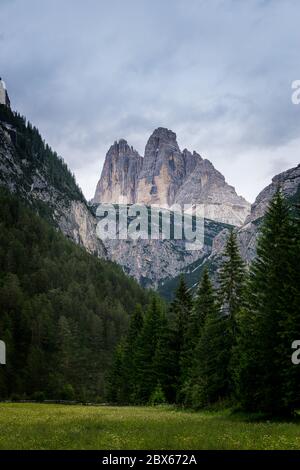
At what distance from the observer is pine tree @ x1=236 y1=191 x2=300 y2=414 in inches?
1050

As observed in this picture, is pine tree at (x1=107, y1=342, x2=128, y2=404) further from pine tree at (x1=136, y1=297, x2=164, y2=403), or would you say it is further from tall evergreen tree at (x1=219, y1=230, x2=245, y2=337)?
tall evergreen tree at (x1=219, y1=230, x2=245, y2=337)

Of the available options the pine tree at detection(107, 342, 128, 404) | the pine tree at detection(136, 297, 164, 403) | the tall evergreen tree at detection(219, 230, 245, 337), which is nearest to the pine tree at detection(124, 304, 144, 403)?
the pine tree at detection(136, 297, 164, 403)

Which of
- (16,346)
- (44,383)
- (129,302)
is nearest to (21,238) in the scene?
(129,302)

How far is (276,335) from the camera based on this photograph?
2883 centimetres

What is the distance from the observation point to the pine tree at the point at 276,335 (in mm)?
26672

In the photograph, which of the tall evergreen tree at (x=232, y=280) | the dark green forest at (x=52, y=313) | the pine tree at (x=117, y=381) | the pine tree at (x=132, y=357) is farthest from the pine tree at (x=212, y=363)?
the dark green forest at (x=52, y=313)

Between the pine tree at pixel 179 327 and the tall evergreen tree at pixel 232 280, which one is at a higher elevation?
the tall evergreen tree at pixel 232 280

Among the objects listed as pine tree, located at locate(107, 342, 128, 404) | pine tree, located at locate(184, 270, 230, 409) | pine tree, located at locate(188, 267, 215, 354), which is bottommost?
pine tree, located at locate(107, 342, 128, 404)

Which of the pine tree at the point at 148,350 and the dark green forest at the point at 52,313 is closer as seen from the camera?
the pine tree at the point at 148,350

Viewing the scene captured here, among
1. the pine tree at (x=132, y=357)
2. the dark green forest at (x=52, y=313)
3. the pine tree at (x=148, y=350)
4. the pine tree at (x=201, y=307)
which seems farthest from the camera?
the dark green forest at (x=52, y=313)

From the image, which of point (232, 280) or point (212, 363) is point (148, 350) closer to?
point (212, 363)

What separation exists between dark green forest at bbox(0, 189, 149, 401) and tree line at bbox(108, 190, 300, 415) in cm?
2665

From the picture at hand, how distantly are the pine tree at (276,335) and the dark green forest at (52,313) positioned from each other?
56.0 metres

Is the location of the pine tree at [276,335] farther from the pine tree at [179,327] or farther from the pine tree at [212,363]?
the pine tree at [179,327]
